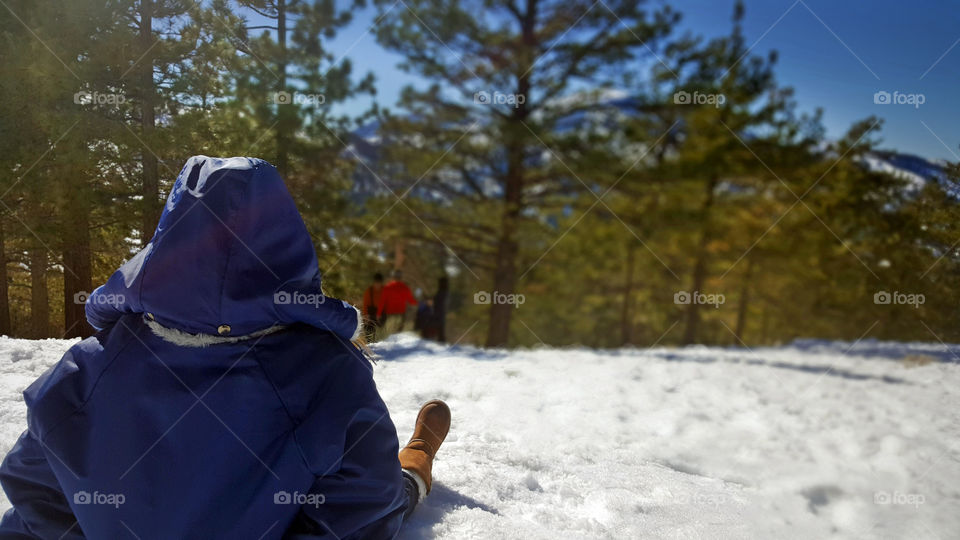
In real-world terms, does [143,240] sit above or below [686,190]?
below

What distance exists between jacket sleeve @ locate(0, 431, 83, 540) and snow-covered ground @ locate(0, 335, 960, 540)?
74 centimetres

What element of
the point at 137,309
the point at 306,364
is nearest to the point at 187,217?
the point at 137,309

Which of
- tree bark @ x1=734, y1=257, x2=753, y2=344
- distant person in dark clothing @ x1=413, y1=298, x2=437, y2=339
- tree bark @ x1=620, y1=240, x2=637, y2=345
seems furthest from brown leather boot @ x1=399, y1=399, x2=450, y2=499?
tree bark @ x1=734, y1=257, x2=753, y2=344

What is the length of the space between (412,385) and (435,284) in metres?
7.58

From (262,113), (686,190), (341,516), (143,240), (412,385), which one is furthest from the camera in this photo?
(686,190)

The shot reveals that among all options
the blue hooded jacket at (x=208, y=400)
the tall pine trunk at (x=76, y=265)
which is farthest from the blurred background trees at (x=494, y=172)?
the blue hooded jacket at (x=208, y=400)

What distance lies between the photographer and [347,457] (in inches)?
53.3

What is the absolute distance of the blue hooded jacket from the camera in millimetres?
1222

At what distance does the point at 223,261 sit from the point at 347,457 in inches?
22.9

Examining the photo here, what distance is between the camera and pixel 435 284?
10781 mm

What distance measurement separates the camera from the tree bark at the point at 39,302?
2.51m

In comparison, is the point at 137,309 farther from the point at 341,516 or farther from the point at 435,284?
the point at 435,284

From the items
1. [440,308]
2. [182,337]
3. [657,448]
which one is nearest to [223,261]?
[182,337]

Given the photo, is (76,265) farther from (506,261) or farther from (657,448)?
(506,261)
